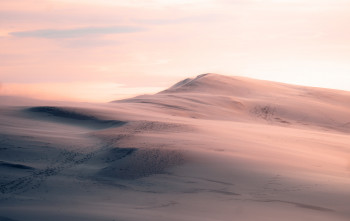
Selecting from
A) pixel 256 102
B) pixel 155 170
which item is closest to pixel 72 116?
pixel 155 170

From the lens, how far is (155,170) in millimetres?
5926

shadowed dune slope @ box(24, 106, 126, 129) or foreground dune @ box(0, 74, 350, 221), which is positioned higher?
shadowed dune slope @ box(24, 106, 126, 129)

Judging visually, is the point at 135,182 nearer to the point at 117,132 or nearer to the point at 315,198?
the point at 315,198

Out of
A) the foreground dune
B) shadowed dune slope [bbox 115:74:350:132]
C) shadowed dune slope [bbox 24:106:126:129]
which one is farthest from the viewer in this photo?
shadowed dune slope [bbox 115:74:350:132]

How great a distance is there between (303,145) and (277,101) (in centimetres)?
906

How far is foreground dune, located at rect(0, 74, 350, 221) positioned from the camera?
4621 mm

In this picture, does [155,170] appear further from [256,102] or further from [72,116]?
[256,102]

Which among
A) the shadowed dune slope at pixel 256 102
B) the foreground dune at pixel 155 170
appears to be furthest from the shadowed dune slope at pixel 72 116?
the shadowed dune slope at pixel 256 102

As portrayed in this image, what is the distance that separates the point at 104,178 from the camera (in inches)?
220

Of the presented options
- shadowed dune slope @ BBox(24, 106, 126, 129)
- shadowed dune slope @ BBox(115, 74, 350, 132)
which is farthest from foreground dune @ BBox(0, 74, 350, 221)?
shadowed dune slope @ BBox(115, 74, 350, 132)

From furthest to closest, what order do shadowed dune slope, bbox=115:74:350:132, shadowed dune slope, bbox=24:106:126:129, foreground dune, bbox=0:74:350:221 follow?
shadowed dune slope, bbox=115:74:350:132, shadowed dune slope, bbox=24:106:126:129, foreground dune, bbox=0:74:350:221

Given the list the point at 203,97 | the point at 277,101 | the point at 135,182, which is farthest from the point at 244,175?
the point at 277,101

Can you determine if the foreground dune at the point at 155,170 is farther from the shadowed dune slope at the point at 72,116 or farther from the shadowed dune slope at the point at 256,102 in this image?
the shadowed dune slope at the point at 256,102

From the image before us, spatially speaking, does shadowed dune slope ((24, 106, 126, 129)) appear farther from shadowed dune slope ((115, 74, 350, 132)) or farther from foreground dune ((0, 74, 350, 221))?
shadowed dune slope ((115, 74, 350, 132))
